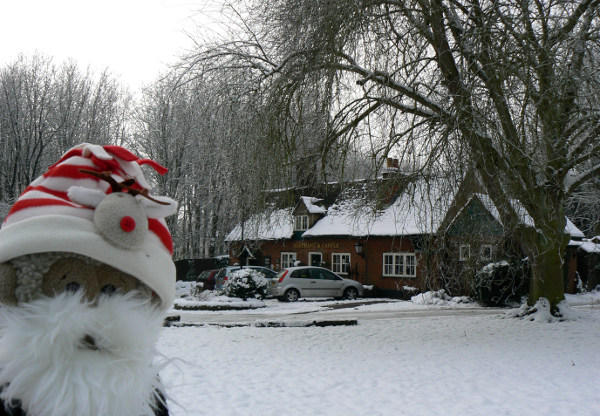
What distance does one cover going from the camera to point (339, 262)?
85.5 ft

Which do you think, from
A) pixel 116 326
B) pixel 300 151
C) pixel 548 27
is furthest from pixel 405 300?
pixel 116 326

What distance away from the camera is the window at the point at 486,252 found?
10.1 meters

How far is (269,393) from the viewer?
6.18 meters

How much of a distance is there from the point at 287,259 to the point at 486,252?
18.3 meters

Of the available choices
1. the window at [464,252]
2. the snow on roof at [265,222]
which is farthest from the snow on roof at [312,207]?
the snow on roof at [265,222]

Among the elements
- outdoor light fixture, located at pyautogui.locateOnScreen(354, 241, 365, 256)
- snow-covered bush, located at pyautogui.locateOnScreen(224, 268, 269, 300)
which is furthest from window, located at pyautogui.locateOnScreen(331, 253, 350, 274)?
snow-covered bush, located at pyautogui.locateOnScreen(224, 268, 269, 300)

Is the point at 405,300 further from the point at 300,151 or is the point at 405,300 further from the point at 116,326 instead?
the point at 116,326

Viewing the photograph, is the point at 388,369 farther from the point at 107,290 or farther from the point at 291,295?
the point at 291,295

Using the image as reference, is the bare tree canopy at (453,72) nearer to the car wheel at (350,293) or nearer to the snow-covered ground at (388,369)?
the snow-covered ground at (388,369)

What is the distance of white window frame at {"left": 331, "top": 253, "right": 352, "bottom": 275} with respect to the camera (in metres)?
25.7

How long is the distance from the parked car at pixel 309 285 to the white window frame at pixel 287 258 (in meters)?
5.92

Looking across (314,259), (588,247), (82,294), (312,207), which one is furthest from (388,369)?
(588,247)

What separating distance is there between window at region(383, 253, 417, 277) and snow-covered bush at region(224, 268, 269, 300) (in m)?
6.71

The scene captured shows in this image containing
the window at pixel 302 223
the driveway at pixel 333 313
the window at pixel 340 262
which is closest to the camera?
the driveway at pixel 333 313
